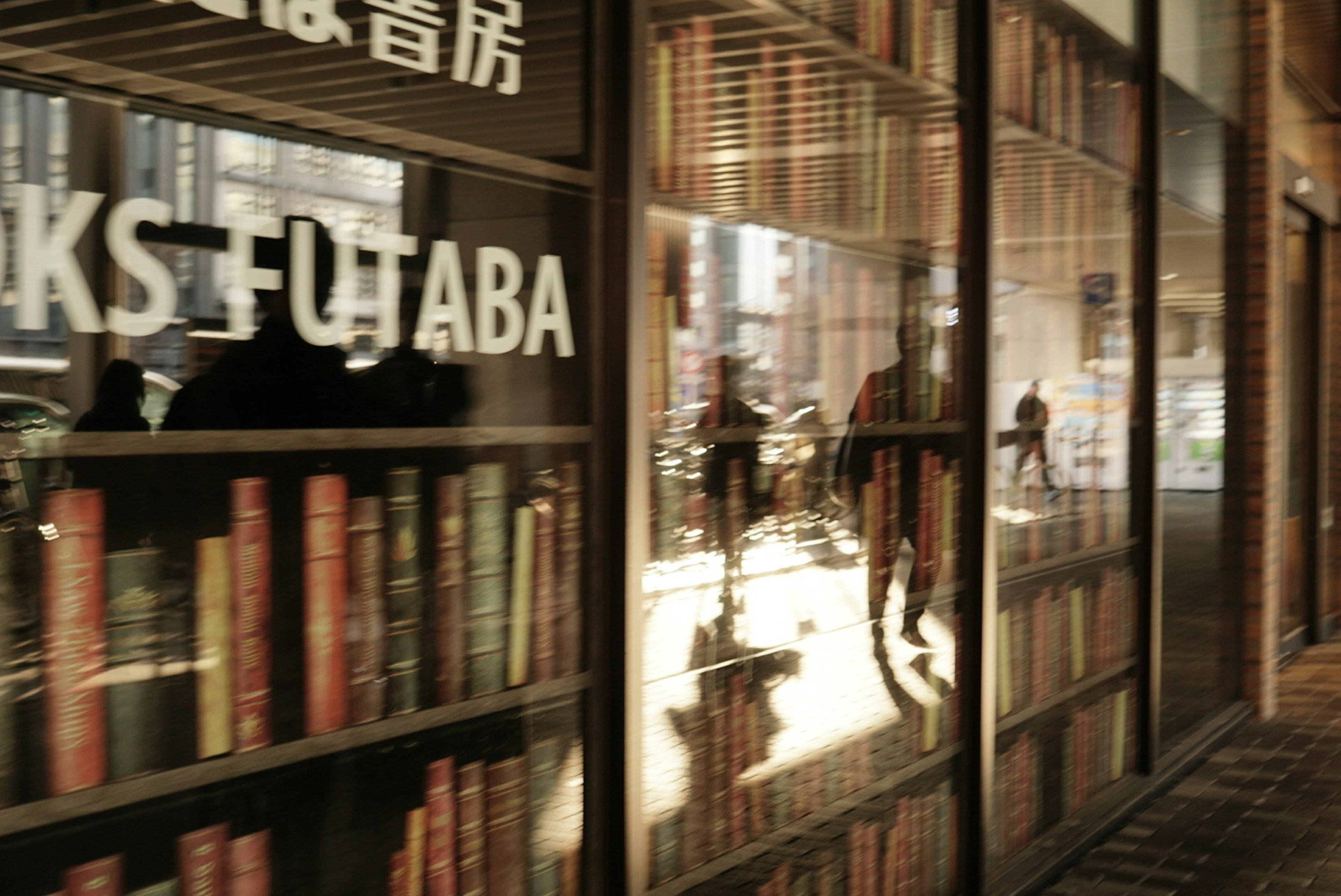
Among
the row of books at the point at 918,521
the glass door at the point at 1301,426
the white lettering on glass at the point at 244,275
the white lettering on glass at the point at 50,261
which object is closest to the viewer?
the white lettering on glass at the point at 50,261

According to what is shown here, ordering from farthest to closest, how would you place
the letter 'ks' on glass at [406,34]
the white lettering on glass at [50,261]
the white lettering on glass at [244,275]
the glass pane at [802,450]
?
1. the glass pane at [802,450]
2. the letter 'ks' on glass at [406,34]
3. the white lettering on glass at [244,275]
4. the white lettering on glass at [50,261]

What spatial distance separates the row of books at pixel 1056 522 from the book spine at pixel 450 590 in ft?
6.27

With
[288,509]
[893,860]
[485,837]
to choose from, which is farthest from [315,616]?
[893,860]

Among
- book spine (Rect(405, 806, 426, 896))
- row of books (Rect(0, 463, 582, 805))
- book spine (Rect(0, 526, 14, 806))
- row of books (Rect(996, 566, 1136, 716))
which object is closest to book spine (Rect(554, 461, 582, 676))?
row of books (Rect(0, 463, 582, 805))

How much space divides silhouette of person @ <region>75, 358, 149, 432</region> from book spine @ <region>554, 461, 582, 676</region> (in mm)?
718

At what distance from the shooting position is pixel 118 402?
1408mm

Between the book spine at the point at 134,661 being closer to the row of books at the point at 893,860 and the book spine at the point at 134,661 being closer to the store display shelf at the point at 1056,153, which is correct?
the row of books at the point at 893,860

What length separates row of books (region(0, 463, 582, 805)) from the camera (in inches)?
54.0

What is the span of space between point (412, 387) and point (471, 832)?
0.66 metres

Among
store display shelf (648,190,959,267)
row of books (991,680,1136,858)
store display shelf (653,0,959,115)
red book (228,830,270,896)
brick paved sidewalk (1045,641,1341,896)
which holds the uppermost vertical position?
store display shelf (653,0,959,115)

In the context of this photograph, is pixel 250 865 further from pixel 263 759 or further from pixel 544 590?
pixel 544 590

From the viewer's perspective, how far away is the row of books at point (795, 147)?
2.23 meters

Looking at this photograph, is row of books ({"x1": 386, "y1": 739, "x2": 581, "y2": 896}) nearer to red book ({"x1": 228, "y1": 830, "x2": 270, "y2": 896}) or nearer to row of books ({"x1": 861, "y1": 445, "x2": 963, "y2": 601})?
red book ({"x1": 228, "y1": 830, "x2": 270, "y2": 896})

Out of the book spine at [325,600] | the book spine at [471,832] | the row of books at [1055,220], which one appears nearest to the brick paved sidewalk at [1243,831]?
the row of books at [1055,220]
